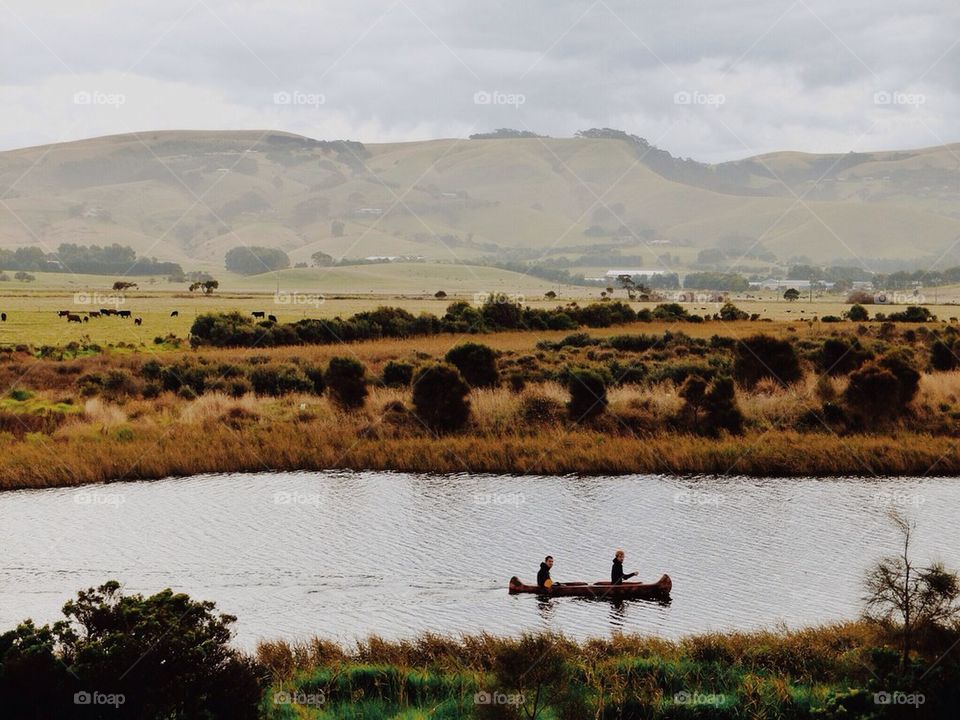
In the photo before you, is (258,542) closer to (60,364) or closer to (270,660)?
(270,660)

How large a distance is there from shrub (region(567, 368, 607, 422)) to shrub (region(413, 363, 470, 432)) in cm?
438

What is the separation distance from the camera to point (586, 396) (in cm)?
4259

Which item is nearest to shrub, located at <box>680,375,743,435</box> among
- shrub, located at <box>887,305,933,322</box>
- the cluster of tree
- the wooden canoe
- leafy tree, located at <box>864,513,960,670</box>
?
the wooden canoe

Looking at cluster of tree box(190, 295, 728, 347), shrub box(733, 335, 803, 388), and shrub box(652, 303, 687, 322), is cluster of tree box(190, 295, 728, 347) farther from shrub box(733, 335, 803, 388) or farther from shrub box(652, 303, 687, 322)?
shrub box(733, 335, 803, 388)

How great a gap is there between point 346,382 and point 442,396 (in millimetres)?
4403

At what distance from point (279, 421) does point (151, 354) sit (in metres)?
21.5

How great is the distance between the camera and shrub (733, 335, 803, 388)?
156ft

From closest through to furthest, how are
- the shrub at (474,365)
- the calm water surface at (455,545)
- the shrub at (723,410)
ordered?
the calm water surface at (455,545) < the shrub at (723,410) < the shrub at (474,365)

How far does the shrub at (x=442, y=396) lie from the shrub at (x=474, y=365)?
16.1 ft

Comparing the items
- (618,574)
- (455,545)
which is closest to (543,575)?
(618,574)

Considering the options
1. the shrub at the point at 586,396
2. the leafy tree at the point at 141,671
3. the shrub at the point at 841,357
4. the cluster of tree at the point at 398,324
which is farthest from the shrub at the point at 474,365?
the leafy tree at the point at 141,671

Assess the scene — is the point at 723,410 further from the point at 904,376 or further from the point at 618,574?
the point at 618,574

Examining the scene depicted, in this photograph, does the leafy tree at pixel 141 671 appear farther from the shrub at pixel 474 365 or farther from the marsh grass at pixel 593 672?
the shrub at pixel 474 365

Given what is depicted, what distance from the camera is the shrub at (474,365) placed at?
4653 centimetres
